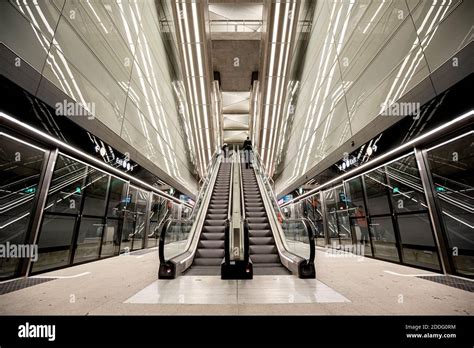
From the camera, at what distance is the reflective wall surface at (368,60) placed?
344 centimetres

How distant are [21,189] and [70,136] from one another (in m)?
2.09

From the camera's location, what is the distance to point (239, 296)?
105 inches

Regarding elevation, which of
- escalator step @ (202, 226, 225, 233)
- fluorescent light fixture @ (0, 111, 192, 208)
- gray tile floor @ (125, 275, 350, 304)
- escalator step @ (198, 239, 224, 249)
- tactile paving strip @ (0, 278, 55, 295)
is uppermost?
fluorescent light fixture @ (0, 111, 192, 208)

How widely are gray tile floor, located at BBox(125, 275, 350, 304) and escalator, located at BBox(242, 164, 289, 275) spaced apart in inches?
30.7

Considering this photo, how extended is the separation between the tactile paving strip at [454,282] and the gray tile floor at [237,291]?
1.94m

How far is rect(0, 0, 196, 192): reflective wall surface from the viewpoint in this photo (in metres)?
3.44

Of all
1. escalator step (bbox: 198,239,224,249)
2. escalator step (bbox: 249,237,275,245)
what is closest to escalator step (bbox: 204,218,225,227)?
escalator step (bbox: 198,239,224,249)

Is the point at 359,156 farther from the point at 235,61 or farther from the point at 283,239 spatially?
the point at 235,61

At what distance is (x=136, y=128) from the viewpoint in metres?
7.48

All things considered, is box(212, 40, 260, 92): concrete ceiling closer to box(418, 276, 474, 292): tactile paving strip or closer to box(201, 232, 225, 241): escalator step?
box(201, 232, 225, 241): escalator step

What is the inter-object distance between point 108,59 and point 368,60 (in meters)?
7.56

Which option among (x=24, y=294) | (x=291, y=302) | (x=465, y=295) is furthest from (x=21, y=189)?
(x=465, y=295)

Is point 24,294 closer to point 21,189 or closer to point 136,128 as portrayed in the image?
point 21,189

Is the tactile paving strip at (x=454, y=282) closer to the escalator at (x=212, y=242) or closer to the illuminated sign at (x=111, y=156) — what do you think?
the escalator at (x=212, y=242)
